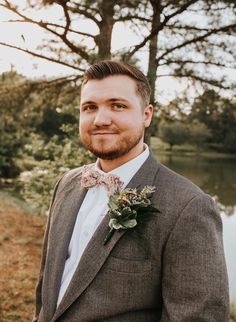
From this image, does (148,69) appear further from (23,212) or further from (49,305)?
(23,212)

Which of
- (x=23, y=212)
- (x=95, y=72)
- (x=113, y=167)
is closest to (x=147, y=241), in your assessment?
(x=113, y=167)

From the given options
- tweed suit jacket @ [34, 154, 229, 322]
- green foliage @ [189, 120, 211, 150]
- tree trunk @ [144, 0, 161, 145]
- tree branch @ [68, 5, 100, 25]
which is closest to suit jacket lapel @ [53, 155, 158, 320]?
tweed suit jacket @ [34, 154, 229, 322]

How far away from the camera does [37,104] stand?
294 inches

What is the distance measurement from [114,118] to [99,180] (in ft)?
1.12

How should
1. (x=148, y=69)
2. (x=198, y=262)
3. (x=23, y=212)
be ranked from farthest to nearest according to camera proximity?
1. (x=23, y=212)
2. (x=148, y=69)
3. (x=198, y=262)

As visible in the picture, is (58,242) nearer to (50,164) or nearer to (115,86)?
(115,86)

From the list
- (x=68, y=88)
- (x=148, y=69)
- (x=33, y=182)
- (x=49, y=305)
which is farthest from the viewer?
(x=33, y=182)

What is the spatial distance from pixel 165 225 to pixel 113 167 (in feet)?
1.59

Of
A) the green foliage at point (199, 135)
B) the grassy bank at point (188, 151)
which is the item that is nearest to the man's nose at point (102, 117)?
the green foliage at point (199, 135)

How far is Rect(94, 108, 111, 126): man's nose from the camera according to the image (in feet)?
6.11

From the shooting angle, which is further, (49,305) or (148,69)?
(148,69)

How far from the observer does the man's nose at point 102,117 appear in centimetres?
186

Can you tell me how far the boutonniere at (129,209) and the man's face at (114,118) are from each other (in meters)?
0.23

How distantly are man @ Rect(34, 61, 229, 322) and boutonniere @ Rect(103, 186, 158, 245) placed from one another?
0.08 ft
